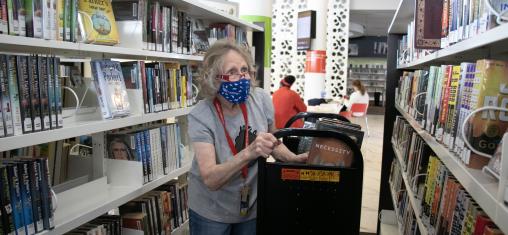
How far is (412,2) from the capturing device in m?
Answer: 2.70

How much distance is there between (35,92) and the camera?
170 centimetres

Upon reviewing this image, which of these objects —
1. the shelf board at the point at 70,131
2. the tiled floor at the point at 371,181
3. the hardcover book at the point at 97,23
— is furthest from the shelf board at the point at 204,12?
the tiled floor at the point at 371,181

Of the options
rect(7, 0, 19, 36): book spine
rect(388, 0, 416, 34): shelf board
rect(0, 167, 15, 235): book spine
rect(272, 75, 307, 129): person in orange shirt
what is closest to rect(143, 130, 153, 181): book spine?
rect(0, 167, 15, 235): book spine

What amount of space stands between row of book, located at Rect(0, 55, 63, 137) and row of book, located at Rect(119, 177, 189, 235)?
94cm

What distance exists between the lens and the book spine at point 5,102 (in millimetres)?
1549

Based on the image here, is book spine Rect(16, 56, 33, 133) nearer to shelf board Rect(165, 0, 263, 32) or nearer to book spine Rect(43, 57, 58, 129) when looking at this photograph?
book spine Rect(43, 57, 58, 129)

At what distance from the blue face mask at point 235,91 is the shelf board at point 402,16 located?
140 cm

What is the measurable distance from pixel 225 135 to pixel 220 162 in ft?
0.41

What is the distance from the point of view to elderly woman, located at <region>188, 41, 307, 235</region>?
1.86 m

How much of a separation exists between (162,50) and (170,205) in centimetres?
109

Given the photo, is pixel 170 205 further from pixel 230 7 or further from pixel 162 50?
pixel 230 7

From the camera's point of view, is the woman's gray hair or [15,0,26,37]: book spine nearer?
[15,0,26,37]: book spine

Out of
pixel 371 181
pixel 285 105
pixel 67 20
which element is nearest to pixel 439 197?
pixel 67 20

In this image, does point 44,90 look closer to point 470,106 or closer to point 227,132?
point 227,132
